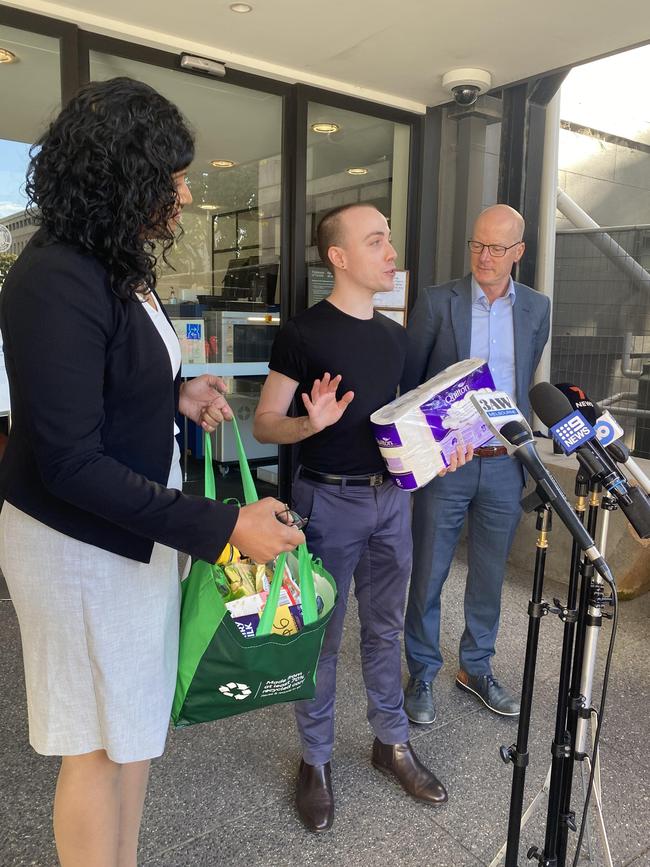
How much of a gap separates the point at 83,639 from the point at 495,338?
1.86 meters

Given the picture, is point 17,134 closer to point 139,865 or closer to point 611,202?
point 139,865

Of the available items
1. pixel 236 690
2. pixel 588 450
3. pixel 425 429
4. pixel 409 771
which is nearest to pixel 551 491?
pixel 588 450

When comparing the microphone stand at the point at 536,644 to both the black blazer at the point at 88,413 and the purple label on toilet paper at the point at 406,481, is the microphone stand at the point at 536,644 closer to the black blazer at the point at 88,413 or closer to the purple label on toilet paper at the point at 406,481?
the purple label on toilet paper at the point at 406,481

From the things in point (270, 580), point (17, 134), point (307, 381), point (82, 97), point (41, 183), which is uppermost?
point (17, 134)

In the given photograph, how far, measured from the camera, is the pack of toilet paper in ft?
6.00

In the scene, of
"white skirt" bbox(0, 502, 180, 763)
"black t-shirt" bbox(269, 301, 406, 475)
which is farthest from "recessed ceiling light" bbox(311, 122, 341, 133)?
"white skirt" bbox(0, 502, 180, 763)

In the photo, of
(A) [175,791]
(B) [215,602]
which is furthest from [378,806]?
(B) [215,602]

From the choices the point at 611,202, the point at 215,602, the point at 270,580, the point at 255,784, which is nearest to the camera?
the point at 215,602

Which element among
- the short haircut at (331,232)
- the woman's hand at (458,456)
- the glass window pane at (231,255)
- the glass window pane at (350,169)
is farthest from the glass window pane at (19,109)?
the woman's hand at (458,456)

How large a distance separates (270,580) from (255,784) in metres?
1.03

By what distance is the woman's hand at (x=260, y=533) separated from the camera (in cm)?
114

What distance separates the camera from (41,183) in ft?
3.58

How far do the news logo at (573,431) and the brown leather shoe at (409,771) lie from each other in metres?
1.28

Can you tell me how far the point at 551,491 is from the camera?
4.14ft
